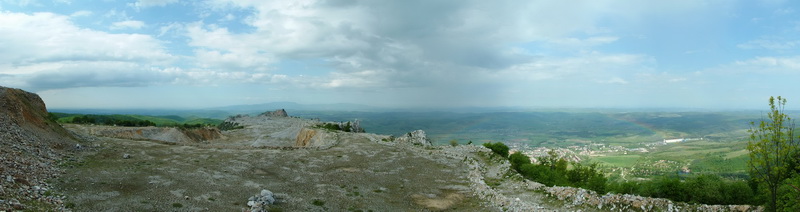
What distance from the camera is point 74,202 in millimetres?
22266

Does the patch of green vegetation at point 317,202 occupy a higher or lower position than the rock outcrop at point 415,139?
lower

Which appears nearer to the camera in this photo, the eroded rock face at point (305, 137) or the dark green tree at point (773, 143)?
the dark green tree at point (773, 143)

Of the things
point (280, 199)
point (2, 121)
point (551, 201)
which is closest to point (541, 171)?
point (551, 201)

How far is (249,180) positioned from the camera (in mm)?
33938

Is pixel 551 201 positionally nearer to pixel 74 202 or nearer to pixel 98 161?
pixel 74 202

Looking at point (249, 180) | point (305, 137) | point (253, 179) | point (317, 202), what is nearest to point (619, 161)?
point (305, 137)

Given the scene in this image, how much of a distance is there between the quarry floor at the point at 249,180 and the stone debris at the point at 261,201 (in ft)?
2.32

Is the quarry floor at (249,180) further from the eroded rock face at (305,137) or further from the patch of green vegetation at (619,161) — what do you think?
the patch of green vegetation at (619,161)

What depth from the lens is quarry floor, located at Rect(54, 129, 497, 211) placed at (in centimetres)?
2552

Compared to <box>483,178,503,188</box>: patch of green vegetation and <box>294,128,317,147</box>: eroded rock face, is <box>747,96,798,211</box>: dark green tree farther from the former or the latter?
<box>294,128,317,147</box>: eroded rock face

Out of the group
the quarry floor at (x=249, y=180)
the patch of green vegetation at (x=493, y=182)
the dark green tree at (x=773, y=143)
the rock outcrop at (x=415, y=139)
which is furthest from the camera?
the rock outcrop at (x=415, y=139)

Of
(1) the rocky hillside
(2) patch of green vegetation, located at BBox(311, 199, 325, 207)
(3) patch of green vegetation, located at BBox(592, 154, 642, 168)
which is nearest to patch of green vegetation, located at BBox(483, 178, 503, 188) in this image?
(2) patch of green vegetation, located at BBox(311, 199, 325, 207)

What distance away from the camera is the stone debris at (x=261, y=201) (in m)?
24.8

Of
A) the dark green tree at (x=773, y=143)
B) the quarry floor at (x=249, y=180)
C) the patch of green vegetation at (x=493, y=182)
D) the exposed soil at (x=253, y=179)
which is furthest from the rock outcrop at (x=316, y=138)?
the dark green tree at (x=773, y=143)
